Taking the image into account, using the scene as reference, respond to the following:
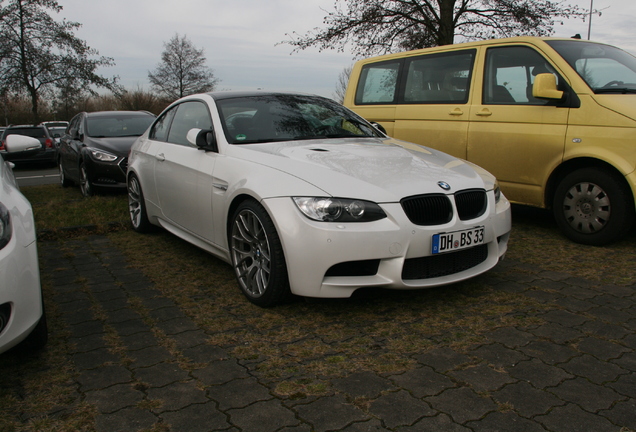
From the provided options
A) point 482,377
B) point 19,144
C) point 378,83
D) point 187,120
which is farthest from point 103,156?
point 482,377

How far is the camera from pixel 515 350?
9.87 feet

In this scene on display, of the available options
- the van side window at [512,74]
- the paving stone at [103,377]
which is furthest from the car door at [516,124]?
the paving stone at [103,377]

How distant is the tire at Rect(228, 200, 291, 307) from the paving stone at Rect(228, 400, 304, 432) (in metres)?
1.10

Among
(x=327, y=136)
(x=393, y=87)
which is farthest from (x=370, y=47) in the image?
(x=327, y=136)

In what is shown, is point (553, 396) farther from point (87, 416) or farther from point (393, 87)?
Answer: point (393, 87)

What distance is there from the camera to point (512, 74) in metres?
5.67

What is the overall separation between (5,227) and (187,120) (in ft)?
8.51

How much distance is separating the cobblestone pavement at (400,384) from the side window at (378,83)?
3919 millimetres

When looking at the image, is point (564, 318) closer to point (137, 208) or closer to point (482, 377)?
point (482, 377)

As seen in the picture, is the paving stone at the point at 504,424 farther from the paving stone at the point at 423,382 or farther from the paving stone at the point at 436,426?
the paving stone at the point at 423,382

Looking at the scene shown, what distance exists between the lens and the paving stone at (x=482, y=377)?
2625mm

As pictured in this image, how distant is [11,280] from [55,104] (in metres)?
33.5

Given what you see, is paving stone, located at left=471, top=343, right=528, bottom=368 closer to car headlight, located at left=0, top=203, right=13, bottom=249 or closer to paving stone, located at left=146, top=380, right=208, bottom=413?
paving stone, located at left=146, top=380, right=208, bottom=413

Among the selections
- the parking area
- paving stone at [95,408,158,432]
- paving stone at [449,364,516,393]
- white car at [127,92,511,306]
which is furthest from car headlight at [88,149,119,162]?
paving stone at [449,364,516,393]
